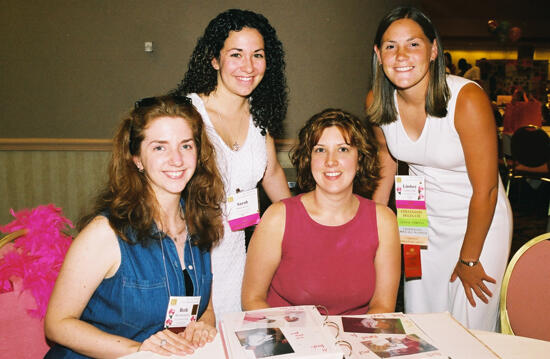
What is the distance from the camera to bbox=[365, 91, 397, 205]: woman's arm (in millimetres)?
2348

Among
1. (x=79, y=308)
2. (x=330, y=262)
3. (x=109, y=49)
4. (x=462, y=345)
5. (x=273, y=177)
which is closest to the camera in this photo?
(x=462, y=345)

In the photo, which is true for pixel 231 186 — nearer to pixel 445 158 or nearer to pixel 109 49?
pixel 445 158

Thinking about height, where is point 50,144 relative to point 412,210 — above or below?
above

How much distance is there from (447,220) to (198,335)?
1389mm

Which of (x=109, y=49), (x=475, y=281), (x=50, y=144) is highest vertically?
(x=109, y=49)

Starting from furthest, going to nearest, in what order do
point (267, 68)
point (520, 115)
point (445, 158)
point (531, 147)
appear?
1. point (520, 115)
2. point (531, 147)
3. point (267, 68)
4. point (445, 158)

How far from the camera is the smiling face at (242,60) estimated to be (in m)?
2.03

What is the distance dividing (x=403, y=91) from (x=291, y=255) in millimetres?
949

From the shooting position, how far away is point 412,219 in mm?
2111

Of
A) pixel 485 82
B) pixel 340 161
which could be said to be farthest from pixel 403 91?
pixel 485 82

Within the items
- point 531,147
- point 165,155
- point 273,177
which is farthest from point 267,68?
point 531,147

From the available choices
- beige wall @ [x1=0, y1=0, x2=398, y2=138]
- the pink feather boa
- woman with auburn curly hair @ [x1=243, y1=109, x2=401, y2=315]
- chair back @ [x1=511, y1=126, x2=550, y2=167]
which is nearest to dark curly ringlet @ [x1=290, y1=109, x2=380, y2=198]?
woman with auburn curly hair @ [x1=243, y1=109, x2=401, y2=315]

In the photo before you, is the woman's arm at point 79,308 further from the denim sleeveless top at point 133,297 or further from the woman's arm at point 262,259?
the woman's arm at point 262,259

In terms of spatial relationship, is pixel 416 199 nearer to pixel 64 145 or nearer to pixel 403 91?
pixel 403 91
